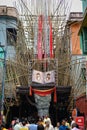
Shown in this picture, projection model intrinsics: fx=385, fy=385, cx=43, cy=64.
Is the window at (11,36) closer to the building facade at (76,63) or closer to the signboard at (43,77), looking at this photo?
the building facade at (76,63)

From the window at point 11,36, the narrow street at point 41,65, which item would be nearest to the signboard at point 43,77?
the narrow street at point 41,65

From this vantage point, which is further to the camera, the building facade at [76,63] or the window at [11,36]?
the window at [11,36]

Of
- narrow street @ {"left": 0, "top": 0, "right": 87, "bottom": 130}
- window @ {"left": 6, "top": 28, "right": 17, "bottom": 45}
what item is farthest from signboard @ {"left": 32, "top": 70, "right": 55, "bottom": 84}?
window @ {"left": 6, "top": 28, "right": 17, "bottom": 45}

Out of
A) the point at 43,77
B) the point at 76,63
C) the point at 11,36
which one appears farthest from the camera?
the point at 11,36

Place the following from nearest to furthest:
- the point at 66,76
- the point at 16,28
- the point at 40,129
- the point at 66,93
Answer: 1. the point at 40,129
2. the point at 66,93
3. the point at 66,76
4. the point at 16,28

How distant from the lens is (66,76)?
92.8 ft

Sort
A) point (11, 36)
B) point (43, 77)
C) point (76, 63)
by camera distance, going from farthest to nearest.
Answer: point (11, 36) < point (76, 63) < point (43, 77)

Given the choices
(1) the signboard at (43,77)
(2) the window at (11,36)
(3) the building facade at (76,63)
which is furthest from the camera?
(2) the window at (11,36)

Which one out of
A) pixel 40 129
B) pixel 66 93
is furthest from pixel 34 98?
pixel 40 129

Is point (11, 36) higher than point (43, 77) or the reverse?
higher

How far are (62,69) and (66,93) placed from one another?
109 inches

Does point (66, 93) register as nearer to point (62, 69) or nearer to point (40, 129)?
point (62, 69)

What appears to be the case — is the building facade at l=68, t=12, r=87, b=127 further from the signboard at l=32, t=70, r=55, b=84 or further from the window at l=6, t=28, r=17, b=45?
the window at l=6, t=28, r=17, b=45

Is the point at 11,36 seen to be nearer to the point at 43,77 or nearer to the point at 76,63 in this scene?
the point at 76,63
